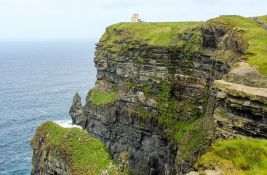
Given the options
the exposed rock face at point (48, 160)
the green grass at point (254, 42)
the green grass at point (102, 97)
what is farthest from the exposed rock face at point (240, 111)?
the green grass at point (102, 97)

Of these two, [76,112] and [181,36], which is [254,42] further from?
[76,112]

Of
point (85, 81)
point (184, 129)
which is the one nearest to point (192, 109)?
point (184, 129)

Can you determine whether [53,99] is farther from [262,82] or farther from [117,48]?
[262,82]

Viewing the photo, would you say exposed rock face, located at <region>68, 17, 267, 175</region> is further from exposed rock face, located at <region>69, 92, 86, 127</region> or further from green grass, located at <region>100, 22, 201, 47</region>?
exposed rock face, located at <region>69, 92, 86, 127</region>

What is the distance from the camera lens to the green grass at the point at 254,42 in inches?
1502

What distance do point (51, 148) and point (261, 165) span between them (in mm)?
13832

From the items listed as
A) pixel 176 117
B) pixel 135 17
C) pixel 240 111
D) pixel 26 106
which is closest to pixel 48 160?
pixel 240 111

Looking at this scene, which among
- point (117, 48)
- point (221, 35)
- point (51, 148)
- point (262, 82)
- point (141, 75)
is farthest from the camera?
point (117, 48)

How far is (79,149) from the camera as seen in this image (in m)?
25.4

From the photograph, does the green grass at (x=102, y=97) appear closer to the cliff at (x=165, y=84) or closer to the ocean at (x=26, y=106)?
the cliff at (x=165, y=84)

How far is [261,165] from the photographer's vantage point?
58.3 feet

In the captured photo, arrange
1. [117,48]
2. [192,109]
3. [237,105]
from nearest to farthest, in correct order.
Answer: [237,105] < [192,109] < [117,48]

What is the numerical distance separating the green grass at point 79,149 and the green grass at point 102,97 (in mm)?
45993

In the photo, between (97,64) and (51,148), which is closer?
(51,148)
